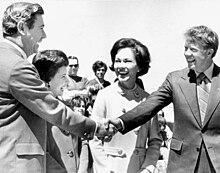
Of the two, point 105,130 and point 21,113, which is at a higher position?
point 21,113

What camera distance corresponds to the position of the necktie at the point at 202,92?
407 centimetres

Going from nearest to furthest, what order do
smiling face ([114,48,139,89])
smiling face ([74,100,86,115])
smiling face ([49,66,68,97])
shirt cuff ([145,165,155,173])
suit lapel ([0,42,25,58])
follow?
suit lapel ([0,42,25,58]) → smiling face ([49,66,68,97]) → shirt cuff ([145,165,155,173]) → smiling face ([114,48,139,89]) → smiling face ([74,100,86,115])

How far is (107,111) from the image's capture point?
4.46 meters

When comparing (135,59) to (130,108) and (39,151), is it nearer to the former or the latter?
(130,108)

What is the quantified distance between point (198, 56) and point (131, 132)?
0.78 m

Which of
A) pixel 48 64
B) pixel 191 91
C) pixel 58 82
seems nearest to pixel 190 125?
pixel 191 91

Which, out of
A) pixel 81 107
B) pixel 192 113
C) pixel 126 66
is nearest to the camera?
pixel 192 113

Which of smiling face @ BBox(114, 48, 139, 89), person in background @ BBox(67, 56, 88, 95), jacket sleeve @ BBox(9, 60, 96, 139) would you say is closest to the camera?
jacket sleeve @ BBox(9, 60, 96, 139)

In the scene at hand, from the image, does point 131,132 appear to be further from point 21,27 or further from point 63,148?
point 21,27

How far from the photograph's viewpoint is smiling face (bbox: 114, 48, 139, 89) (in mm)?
4488

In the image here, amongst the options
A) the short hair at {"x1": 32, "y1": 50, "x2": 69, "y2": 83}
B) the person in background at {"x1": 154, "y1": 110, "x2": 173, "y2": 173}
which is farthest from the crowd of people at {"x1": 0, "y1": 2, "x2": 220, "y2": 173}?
the person in background at {"x1": 154, "y1": 110, "x2": 173, "y2": 173}

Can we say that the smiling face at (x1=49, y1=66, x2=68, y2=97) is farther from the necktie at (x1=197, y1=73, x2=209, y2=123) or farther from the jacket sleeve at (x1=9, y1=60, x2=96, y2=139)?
the necktie at (x1=197, y1=73, x2=209, y2=123)

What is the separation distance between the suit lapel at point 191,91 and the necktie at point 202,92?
0.04m

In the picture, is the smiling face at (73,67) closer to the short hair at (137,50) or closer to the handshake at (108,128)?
the short hair at (137,50)
